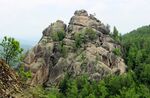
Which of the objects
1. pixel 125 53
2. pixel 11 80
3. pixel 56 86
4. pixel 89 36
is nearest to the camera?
pixel 11 80

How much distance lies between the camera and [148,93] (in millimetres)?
101812

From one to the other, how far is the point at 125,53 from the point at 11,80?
11527 centimetres

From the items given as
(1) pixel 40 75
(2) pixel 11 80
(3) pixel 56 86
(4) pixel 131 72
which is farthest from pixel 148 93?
(2) pixel 11 80

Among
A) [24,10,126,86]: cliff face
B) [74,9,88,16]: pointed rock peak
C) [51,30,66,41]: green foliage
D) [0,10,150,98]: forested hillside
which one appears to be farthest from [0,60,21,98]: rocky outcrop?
[74,9,88,16]: pointed rock peak

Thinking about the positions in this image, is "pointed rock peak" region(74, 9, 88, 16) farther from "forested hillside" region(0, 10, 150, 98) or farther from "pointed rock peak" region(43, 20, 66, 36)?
"pointed rock peak" region(43, 20, 66, 36)

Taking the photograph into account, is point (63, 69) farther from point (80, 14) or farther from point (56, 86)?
point (80, 14)

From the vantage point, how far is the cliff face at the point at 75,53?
378 feet

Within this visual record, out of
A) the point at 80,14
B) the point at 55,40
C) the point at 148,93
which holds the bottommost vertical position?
the point at 148,93

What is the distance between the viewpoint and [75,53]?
12062 cm

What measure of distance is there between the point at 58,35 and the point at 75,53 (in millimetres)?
9819

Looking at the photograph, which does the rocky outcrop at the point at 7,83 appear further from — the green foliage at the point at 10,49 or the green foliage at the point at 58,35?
the green foliage at the point at 58,35

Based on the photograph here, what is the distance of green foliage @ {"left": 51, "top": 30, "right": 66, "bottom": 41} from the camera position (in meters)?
124

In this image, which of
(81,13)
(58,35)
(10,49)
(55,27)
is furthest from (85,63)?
(10,49)

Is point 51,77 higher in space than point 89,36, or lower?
lower
